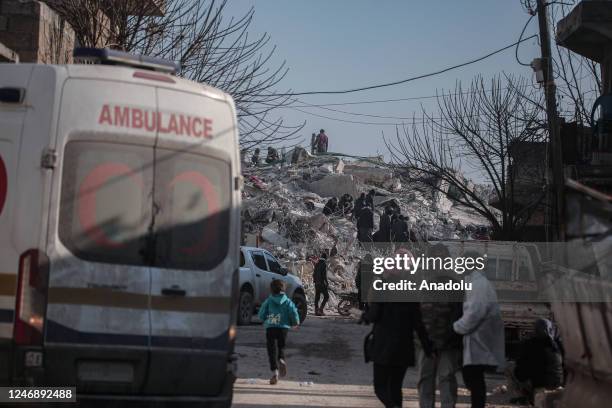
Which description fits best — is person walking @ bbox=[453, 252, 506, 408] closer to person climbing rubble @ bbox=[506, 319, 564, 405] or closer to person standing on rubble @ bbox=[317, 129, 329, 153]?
person climbing rubble @ bbox=[506, 319, 564, 405]

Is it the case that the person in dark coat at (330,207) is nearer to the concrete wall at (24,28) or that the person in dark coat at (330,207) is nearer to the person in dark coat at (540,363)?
the concrete wall at (24,28)

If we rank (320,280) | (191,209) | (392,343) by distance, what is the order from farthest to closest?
(320,280) → (392,343) → (191,209)

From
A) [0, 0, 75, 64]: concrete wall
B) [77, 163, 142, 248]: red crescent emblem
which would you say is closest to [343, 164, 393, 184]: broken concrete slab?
[0, 0, 75, 64]: concrete wall

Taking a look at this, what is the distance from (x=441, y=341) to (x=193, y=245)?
3044 mm

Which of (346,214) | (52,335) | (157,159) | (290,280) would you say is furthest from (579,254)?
(346,214)

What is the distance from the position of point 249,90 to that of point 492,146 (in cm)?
1192

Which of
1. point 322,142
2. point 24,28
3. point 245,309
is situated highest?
point 322,142

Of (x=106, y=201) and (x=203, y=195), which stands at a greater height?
(x=203, y=195)

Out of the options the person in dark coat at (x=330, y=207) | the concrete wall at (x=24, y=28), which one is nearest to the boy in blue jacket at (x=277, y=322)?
the concrete wall at (x=24, y=28)

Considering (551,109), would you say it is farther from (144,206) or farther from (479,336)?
(144,206)

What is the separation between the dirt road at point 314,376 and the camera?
36.4ft

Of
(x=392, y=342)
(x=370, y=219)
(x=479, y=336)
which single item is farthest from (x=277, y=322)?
(x=370, y=219)

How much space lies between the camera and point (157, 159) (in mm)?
7191

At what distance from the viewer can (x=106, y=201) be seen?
22.9 feet
